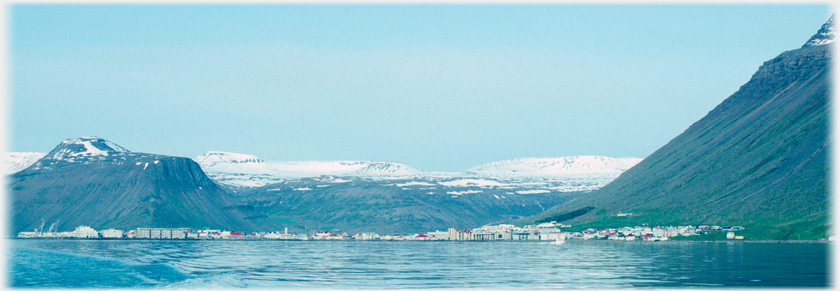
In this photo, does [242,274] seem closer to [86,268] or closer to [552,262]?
[86,268]

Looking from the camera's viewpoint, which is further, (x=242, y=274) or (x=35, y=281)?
(x=242, y=274)

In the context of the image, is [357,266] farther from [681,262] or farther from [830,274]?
[830,274]

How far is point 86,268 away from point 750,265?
326ft

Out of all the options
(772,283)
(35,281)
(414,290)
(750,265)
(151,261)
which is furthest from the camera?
(151,261)

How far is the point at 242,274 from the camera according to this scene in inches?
4176

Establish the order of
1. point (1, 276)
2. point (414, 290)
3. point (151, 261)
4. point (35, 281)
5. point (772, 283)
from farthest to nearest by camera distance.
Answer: point (151, 261) → point (1, 276) → point (35, 281) → point (772, 283) → point (414, 290)

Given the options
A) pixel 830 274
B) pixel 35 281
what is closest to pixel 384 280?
pixel 35 281

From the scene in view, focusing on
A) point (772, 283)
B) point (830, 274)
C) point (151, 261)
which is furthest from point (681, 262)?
point (151, 261)

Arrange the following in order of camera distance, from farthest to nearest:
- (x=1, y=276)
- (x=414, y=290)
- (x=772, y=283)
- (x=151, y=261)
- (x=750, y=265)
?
(x=151, y=261)
(x=750, y=265)
(x=1, y=276)
(x=772, y=283)
(x=414, y=290)

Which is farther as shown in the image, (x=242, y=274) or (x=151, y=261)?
(x=151, y=261)

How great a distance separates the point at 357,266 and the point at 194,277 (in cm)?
3216

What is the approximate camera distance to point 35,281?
3772 inches

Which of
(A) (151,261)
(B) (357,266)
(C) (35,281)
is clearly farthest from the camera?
(A) (151,261)

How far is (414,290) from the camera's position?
3231 inches
